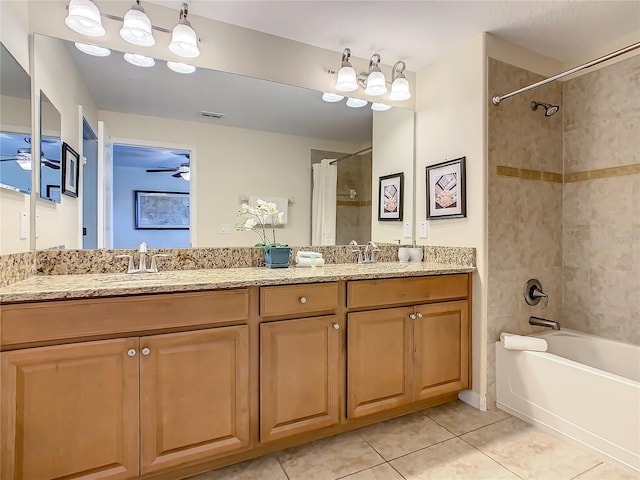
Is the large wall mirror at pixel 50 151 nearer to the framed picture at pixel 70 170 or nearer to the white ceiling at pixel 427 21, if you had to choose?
the framed picture at pixel 70 170

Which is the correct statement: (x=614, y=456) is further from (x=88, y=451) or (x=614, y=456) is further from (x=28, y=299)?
(x=28, y=299)

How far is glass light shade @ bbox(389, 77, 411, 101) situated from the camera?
7.64 feet

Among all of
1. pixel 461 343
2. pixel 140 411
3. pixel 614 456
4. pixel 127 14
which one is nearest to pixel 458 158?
pixel 461 343

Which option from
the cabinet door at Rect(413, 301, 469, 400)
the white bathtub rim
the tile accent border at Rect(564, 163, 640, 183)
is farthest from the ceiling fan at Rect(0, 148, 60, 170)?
the tile accent border at Rect(564, 163, 640, 183)

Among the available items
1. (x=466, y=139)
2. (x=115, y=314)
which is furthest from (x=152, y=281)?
(x=466, y=139)

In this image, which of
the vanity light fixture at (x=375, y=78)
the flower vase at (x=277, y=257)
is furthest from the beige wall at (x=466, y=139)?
the flower vase at (x=277, y=257)

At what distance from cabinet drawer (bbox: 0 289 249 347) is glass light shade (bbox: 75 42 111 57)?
130cm

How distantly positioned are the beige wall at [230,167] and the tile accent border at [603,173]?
6.04ft

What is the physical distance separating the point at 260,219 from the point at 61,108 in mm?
1134

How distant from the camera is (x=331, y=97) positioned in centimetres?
233

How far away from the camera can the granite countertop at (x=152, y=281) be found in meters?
1.23

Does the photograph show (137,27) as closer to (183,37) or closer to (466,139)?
(183,37)

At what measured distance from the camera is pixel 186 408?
1.45 m

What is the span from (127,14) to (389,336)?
2090 millimetres
